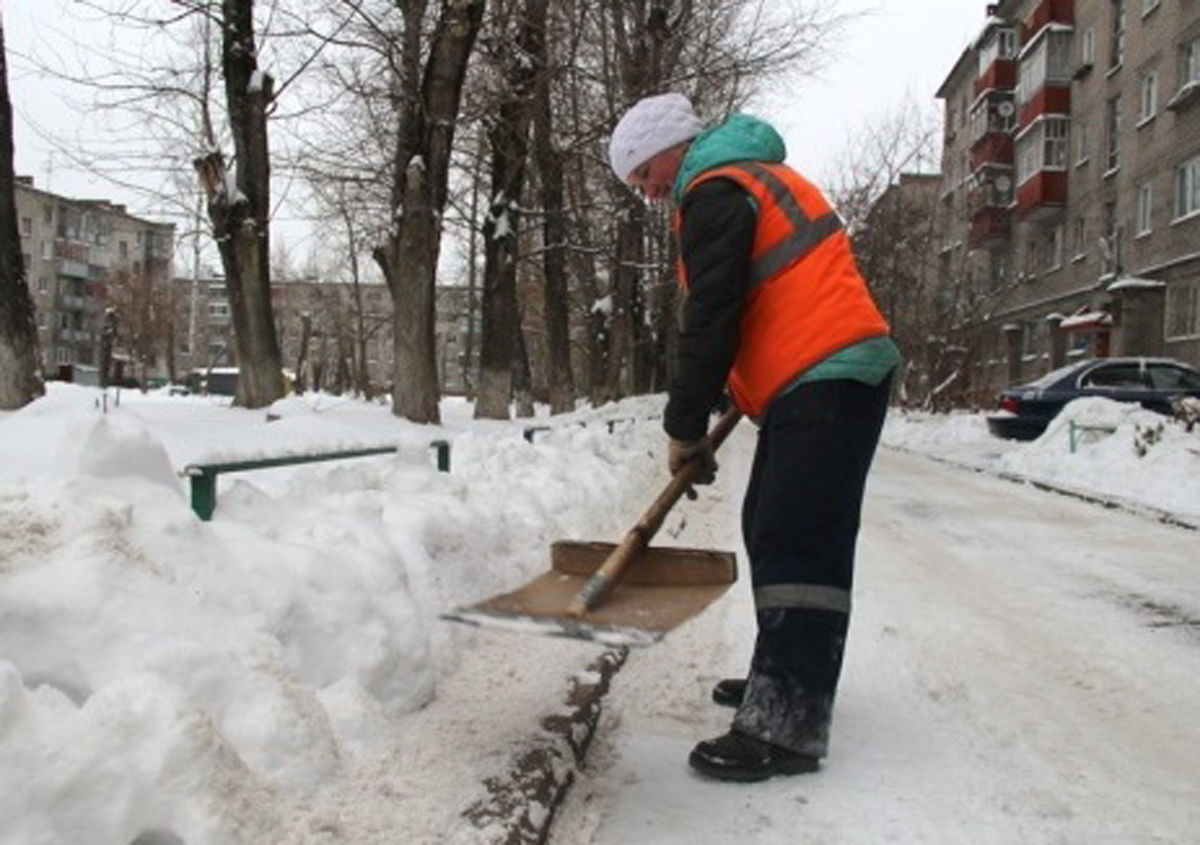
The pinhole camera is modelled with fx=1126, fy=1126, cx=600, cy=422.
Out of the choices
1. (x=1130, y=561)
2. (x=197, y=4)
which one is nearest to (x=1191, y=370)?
(x=1130, y=561)

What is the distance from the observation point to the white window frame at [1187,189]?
2545 cm

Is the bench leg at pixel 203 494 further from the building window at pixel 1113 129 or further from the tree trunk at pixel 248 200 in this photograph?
the building window at pixel 1113 129

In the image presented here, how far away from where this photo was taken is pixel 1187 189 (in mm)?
26000

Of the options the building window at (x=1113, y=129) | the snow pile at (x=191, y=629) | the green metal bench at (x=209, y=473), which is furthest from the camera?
the building window at (x=1113, y=129)

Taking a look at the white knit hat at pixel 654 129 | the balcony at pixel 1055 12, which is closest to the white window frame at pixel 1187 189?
the balcony at pixel 1055 12

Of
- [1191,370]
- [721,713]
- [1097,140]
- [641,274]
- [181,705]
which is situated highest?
[1097,140]

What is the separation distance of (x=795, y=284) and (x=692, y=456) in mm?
596

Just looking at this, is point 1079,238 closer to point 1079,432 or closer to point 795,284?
point 1079,432

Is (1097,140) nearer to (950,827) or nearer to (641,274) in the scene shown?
(641,274)

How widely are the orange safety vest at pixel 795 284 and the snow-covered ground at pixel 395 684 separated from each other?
1191 millimetres

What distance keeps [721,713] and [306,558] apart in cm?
146

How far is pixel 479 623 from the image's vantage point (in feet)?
9.43

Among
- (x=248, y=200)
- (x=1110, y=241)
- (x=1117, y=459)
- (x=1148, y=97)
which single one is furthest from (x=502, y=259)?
(x=1110, y=241)

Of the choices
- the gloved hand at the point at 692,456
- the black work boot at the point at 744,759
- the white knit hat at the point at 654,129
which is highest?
the white knit hat at the point at 654,129
